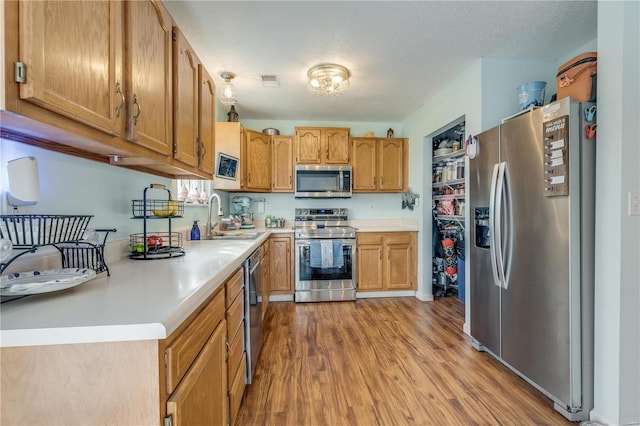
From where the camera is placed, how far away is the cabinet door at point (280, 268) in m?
3.62

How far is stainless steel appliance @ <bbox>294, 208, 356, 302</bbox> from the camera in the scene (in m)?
3.56

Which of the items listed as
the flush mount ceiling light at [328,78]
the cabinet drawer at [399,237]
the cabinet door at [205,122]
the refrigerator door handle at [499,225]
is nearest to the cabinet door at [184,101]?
the cabinet door at [205,122]

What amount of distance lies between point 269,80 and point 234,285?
217 cm

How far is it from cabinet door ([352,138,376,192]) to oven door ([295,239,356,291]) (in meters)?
0.86

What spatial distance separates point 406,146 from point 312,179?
144 cm

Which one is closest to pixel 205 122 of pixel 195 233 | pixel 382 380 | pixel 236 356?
pixel 195 233

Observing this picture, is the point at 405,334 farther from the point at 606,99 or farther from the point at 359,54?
the point at 359,54

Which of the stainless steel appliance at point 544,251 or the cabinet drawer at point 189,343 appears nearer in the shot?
the cabinet drawer at point 189,343

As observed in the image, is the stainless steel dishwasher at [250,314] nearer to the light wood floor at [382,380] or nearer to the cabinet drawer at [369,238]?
the light wood floor at [382,380]

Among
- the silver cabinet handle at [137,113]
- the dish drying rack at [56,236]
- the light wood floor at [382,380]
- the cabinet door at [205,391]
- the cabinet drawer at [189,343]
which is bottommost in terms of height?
the light wood floor at [382,380]

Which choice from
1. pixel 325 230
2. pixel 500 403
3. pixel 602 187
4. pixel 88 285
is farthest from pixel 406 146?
pixel 88 285

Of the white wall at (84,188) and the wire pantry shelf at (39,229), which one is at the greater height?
the white wall at (84,188)

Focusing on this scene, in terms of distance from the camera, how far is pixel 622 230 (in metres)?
1.40

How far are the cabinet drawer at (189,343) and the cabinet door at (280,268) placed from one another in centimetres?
247
